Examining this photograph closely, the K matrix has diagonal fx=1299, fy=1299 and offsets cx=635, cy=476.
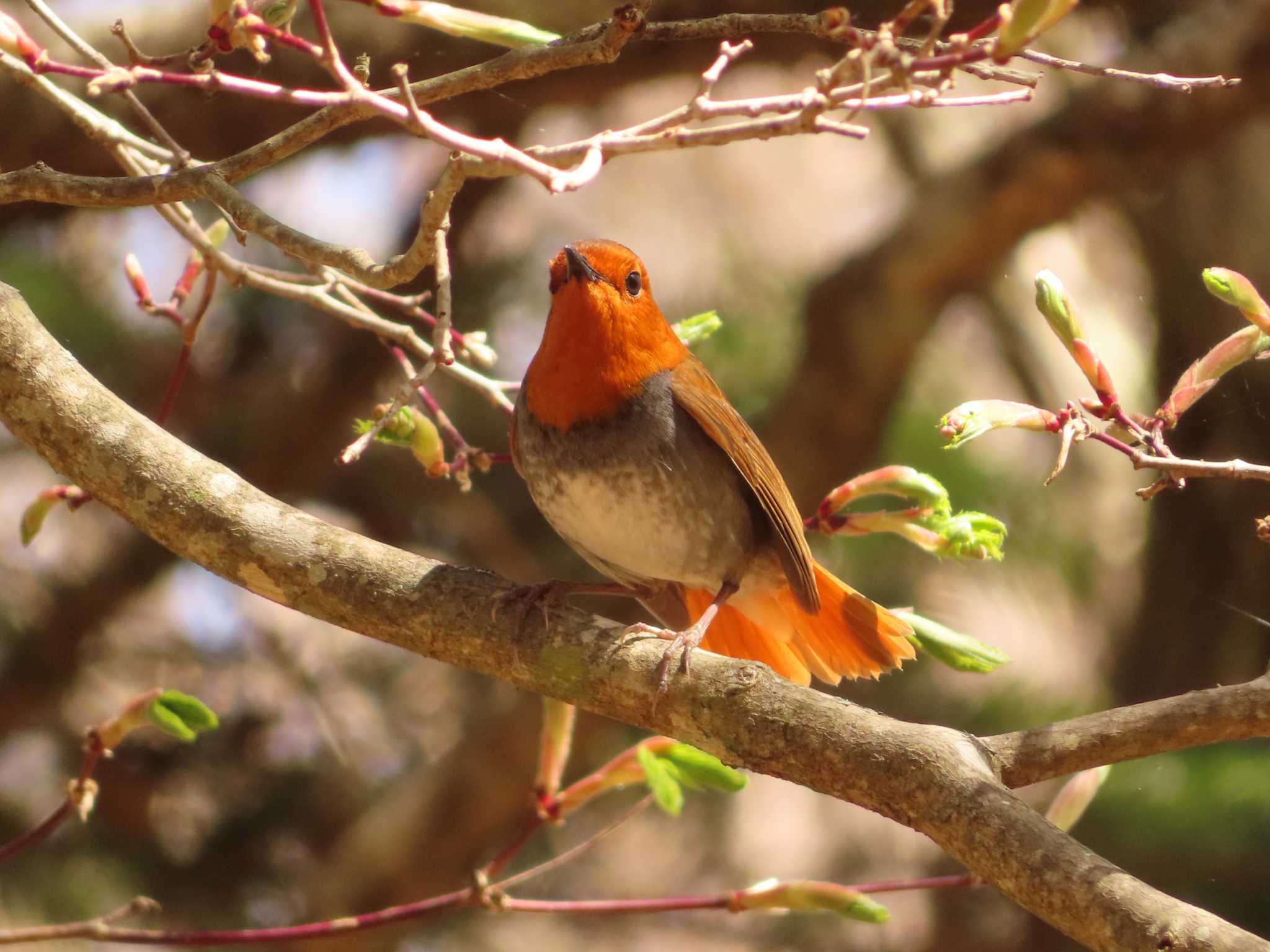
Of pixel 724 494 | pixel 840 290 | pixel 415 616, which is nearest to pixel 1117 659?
pixel 840 290

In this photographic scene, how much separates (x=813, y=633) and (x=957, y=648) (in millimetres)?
490

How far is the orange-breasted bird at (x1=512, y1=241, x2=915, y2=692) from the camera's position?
203 cm

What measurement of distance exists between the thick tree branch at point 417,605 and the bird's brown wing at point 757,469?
0.41 metres

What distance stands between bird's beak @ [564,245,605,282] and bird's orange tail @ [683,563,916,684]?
59 cm

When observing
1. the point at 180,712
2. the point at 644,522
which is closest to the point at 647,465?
the point at 644,522

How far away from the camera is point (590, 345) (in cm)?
204

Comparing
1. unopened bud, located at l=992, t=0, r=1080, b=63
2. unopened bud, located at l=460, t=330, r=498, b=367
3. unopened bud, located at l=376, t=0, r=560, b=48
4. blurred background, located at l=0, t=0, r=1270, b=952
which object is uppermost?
unopened bud, located at l=376, t=0, r=560, b=48

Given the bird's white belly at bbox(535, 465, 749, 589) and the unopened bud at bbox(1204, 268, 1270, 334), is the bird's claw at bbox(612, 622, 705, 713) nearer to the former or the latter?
the bird's white belly at bbox(535, 465, 749, 589)

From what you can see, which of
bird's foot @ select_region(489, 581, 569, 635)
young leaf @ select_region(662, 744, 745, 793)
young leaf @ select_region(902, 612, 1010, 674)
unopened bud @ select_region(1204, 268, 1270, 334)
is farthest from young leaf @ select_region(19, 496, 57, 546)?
unopened bud @ select_region(1204, 268, 1270, 334)

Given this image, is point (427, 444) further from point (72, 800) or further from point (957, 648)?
point (957, 648)

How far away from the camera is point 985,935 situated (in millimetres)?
3295

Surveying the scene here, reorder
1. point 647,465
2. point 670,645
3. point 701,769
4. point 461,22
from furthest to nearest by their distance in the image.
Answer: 1. point 647,465
2. point 701,769
3. point 670,645
4. point 461,22

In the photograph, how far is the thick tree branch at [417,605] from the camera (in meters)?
1.40

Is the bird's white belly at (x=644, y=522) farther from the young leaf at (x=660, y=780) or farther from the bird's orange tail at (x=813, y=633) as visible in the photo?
the young leaf at (x=660, y=780)
